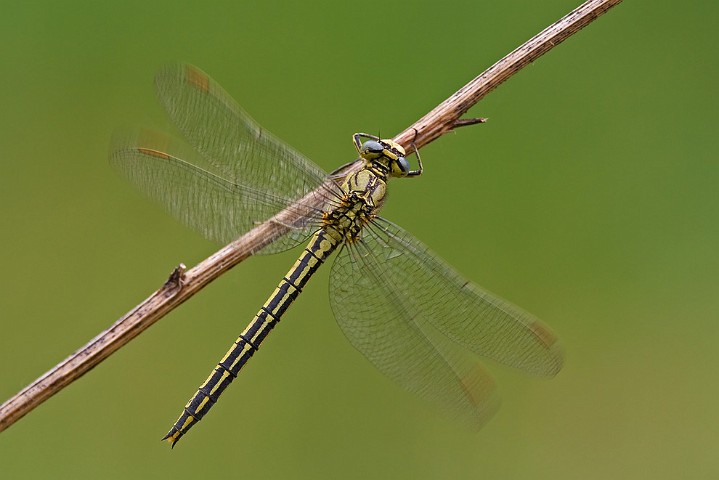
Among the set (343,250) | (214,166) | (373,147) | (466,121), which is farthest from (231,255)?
(466,121)

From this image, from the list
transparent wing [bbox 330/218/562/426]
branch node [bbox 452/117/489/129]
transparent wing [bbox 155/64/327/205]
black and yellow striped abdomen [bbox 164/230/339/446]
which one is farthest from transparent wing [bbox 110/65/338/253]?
branch node [bbox 452/117/489/129]

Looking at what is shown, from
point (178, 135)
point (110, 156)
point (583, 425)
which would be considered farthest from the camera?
point (583, 425)

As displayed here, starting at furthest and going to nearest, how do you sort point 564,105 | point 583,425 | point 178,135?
point 564,105 → point 583,425 → point 178,135

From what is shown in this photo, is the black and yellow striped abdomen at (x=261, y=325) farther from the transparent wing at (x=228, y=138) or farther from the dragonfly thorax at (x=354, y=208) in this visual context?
the transparent wing at (x=228, y=138)

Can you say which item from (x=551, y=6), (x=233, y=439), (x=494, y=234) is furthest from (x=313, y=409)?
(x=551, y=6)

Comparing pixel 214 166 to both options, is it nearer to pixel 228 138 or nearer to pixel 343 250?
pixel 228 138

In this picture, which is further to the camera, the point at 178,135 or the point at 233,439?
the point at 233,439

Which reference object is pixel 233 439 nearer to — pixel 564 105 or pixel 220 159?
pixel 220 159

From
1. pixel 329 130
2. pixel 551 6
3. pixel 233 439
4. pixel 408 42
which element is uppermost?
pixel 551 6
